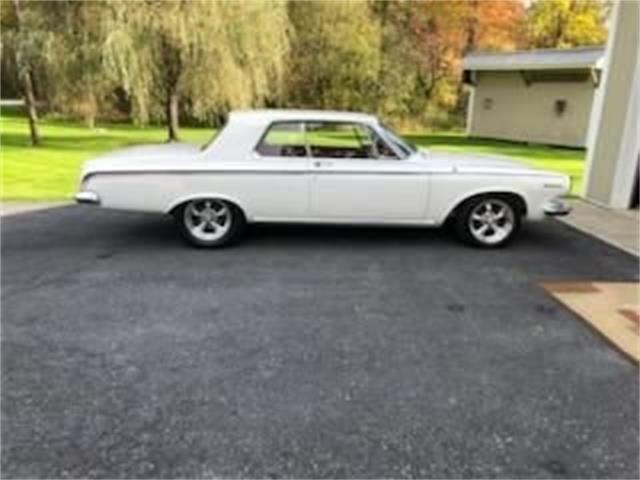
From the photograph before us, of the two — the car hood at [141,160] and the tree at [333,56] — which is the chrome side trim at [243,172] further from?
the tree at [333,56]

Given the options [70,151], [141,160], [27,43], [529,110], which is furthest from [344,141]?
[529,110]

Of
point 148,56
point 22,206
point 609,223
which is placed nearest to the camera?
point 609,223

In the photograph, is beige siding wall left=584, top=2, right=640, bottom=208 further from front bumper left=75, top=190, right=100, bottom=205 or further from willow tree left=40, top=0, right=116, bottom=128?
willow tree left=40, top=0, right=116, bottom=128

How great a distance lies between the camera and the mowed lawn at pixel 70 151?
10273 millimetres

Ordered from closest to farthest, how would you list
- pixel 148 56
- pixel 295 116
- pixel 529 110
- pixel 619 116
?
pixel 295 116
pixel 619 116
pixel 148 56
pixel 529 110

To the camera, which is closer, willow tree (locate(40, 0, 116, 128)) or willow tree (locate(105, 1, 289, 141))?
willow tree (locate(105, 1, 289, 141))

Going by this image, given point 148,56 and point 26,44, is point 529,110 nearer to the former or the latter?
point 148,56

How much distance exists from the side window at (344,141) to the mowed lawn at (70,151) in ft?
11.5

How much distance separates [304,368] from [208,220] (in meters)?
3.13

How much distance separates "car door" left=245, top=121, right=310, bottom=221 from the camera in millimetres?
6633

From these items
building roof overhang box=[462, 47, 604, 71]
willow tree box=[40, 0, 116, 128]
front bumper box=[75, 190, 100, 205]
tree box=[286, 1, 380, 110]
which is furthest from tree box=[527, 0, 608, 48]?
front bumper box=[75, 190, 100, 205]

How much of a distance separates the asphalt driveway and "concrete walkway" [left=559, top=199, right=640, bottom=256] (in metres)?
0.89

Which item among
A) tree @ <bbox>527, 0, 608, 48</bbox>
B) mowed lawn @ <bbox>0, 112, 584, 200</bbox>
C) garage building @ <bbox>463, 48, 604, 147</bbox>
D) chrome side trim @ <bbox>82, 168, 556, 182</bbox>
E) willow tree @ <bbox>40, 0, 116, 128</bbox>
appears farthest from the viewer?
tree @ <bbox>527, 0, 608, 48</bbox>

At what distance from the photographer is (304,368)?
154 inches
